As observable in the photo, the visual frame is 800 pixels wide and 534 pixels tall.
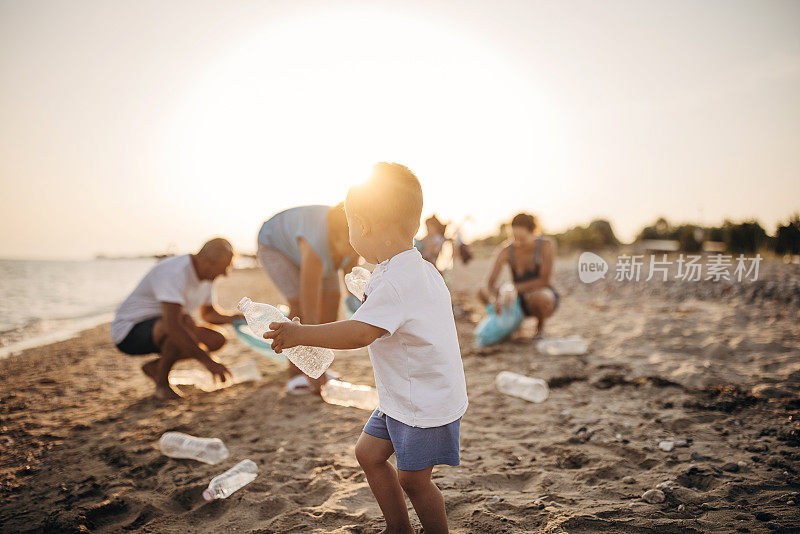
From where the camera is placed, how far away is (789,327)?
5.64 m

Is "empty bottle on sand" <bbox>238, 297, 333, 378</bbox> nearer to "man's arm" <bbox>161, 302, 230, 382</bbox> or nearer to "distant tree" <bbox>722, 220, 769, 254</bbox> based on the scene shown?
"man's arm" <bbox>161, 302, 230, 382</bbox>

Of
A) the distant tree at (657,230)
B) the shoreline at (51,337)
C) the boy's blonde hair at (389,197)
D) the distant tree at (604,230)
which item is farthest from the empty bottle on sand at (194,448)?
the distant tree at (657,230)

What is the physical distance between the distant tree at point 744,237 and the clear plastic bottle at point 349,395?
65.3ft

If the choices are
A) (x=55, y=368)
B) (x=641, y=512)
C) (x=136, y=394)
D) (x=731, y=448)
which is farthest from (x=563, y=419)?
(x=55, y=368)

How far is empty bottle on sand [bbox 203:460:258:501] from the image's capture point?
2340mm

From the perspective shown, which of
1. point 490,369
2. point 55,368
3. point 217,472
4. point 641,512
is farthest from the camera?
point 55,368

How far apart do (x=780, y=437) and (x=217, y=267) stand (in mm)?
4135

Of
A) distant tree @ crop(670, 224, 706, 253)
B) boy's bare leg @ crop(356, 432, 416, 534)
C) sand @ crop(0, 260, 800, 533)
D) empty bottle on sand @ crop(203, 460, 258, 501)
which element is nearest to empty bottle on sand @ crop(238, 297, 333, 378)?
boy's bare leg @ crop(356, 432, 416, 534)

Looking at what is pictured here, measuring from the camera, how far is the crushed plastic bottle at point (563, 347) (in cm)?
510

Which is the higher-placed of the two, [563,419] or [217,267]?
[217,267]

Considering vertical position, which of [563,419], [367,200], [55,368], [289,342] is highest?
[367,200]

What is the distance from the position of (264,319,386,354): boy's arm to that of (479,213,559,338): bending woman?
4245mm

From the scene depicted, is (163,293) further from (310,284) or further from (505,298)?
(505,298)

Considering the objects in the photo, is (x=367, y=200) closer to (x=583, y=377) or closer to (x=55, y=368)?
(x=583, y=377)
